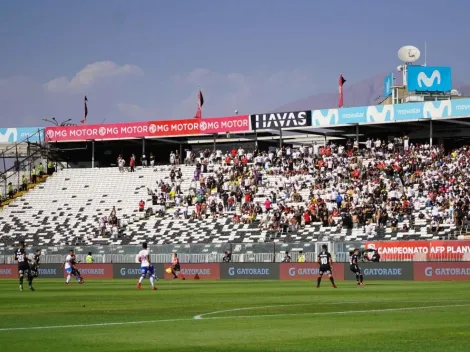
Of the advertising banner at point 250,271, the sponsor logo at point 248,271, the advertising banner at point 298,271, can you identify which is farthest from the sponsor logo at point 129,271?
the advertising banner at point 298,271

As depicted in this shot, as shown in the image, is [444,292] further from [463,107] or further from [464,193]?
[463,107]

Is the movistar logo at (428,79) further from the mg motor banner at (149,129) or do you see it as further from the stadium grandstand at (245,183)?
the mg motor banner at (149,129)

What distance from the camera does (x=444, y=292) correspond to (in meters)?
36.8

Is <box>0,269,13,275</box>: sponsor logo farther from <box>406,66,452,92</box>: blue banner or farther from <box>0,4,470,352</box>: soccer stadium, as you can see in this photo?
<box>406,66,452,92</box>: blue banner

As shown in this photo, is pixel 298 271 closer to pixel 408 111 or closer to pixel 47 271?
pixel 47 271

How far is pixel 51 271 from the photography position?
66.1 metres

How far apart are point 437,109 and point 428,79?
57.0ft

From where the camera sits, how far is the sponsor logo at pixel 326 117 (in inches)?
3233

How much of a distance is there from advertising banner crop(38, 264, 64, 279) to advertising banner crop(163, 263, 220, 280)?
8.69 metres

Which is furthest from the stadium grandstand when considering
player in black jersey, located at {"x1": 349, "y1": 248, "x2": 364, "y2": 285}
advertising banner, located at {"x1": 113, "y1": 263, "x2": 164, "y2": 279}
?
player in black jersey, located at {"x1": 349, "y1": 248, "x2": 364, "y2": 285}

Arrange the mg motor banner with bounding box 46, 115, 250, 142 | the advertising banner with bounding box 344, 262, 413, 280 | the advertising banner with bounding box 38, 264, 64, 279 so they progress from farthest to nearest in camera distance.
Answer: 1. the mg motor banner with bounding box 46, 115, 250, 142
2. the advertising banner with bounding box 38, 264, 64, 279
3. the advertising banner with bounding box 344, 262, 413, 280

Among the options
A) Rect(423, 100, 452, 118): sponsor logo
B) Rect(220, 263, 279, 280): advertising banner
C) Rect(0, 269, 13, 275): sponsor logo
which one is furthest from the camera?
Rect(423, 100, 452, 118): sponsor logo

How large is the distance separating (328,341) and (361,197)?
50.5 metres

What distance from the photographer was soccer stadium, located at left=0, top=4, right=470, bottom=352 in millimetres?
21672
